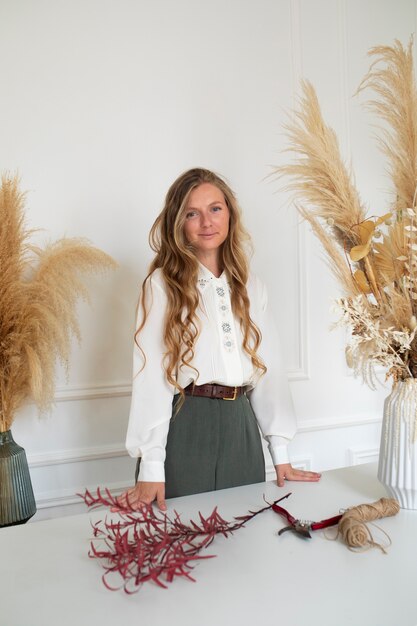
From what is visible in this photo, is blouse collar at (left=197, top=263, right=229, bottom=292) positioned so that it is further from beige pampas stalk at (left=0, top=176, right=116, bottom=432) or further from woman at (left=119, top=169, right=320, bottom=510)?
beige pampas stalk at (left=0, top=176, right=116, bottom=432)

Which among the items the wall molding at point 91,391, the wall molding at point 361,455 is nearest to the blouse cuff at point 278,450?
the wall molding at point 91,391

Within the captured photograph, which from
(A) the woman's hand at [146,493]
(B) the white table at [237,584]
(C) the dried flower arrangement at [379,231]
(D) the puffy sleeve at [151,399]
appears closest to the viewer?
(B) the white table at [237,584]

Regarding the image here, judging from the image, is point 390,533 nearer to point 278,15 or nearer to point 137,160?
point 137,160

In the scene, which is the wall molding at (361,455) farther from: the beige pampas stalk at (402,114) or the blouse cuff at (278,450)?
the beige pampas stalk at (402,114)

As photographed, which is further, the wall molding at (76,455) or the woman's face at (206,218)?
the wall molding at (76,455)

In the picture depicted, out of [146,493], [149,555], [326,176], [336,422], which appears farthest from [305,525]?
[336,422]

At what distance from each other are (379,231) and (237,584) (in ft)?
2.68

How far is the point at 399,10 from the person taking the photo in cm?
290

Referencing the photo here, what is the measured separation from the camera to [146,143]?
2.36 metres

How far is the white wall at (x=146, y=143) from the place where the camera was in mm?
2189

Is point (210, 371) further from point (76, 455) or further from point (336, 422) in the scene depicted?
point (336, 422)

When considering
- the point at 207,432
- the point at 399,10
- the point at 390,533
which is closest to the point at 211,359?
the point at 207,432

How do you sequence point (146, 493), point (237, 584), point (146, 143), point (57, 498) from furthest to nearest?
point (146, 143) → point (57, 498) → point (146, 493) → point (237, 584)

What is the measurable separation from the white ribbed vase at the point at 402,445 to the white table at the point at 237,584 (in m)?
0.05
